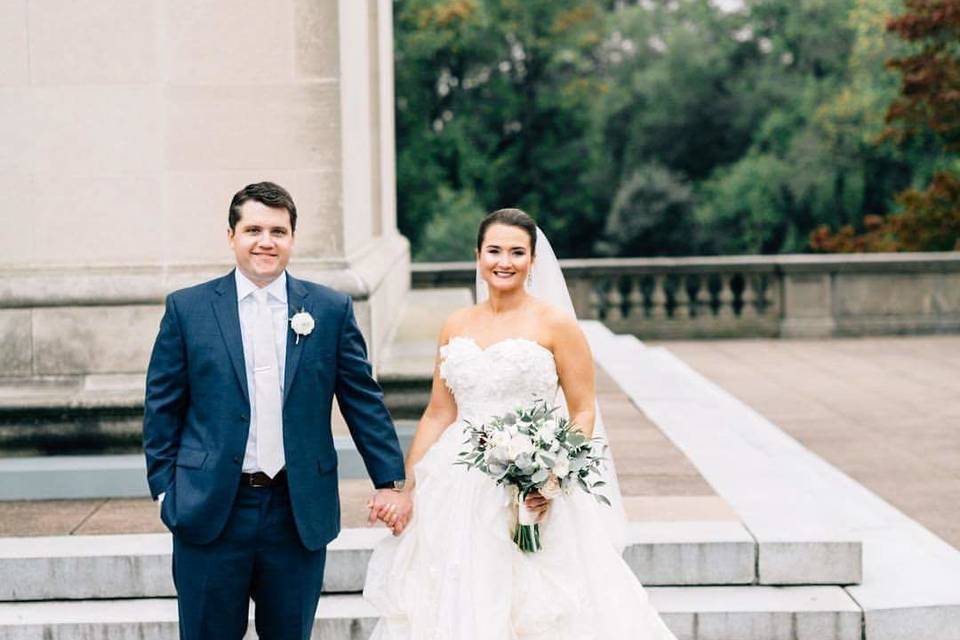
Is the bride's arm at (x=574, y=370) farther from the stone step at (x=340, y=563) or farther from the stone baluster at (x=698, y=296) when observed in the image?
the stone baluster at (x=698, y=296)

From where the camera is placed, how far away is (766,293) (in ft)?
57.8

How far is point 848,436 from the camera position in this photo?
404 inches

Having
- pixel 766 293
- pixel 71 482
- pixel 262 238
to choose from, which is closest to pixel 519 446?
pixel 262 238

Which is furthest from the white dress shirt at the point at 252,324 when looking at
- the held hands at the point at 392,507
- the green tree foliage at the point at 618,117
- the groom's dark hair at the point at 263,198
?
the green tree foliage at the point at 618,117

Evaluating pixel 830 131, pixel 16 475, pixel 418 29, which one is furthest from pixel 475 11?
pixel 16 475

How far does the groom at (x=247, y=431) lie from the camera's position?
13.0ft

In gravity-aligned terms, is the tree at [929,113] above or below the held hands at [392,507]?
above

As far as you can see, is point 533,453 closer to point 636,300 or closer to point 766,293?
point 636,300

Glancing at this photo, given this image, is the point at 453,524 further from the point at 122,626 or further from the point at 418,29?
the point at 418,29

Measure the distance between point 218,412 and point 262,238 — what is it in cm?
54

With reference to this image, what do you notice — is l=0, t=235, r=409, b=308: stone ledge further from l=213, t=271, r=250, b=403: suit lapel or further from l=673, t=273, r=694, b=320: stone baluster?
l=673, t=273, r=694, b=320: stone baluster

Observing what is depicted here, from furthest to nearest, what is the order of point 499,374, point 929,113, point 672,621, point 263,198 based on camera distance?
point 929,113
point 672,621
point 499,374
point 263,198

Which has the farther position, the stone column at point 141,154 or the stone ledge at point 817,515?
the stone column at point 141,154

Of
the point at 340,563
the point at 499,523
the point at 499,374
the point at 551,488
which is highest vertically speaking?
the point at 499,374
